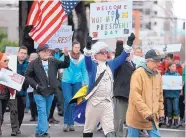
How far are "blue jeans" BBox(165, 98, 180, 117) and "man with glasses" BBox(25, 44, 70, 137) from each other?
3432mm

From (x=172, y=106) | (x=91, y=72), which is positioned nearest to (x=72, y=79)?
(x=91, y=72)

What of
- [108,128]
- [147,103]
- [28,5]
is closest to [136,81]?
[147,103]

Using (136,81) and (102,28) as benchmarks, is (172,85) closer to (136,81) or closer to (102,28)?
(102,28)

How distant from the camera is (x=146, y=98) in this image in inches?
298

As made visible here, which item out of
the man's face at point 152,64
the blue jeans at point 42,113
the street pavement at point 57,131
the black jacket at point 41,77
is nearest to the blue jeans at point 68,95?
the street pavement at point 57,131

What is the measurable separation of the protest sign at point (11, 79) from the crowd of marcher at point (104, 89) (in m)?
0.10

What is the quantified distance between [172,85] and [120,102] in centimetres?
318

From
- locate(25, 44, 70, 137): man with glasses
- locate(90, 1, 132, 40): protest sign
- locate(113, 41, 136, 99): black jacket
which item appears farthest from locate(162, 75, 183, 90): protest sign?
locate(25, 44, 70, 137): man with glasses

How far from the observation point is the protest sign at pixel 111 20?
10797 mm

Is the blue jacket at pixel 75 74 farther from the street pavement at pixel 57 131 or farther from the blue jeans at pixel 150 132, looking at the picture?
the blue jeans at pixel 150 132

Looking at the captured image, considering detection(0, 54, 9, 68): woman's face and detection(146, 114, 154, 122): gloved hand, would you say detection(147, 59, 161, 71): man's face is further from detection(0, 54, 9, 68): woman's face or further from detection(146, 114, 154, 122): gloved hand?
detection(0, 54, 9, 68): woman's face

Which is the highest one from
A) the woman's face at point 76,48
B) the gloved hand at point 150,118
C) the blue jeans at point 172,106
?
the woman's face at point 76,48

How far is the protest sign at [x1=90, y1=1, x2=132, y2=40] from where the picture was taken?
10797 millimetres

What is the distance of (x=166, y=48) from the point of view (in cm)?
1462
